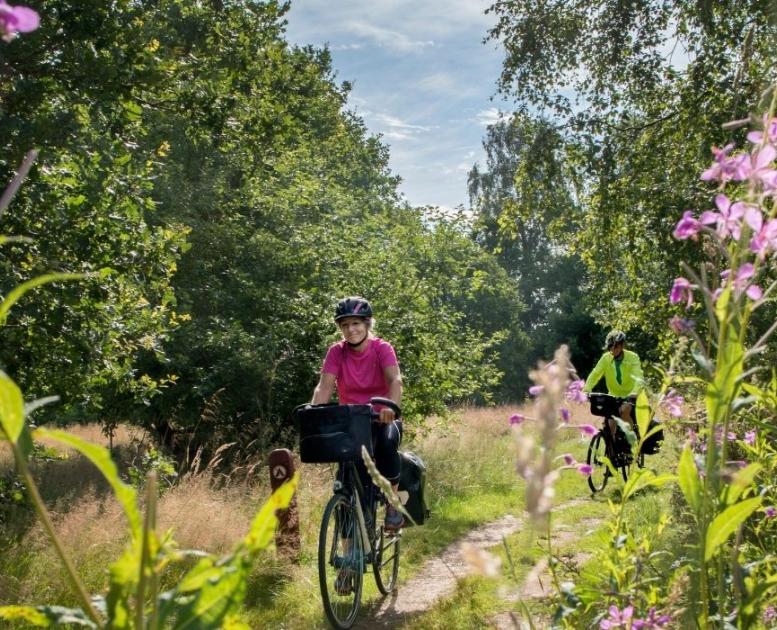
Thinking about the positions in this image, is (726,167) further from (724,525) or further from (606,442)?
(606,442)

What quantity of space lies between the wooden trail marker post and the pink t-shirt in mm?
1271

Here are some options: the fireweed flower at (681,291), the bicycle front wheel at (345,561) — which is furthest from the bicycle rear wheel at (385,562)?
the fireweed flower at (681,291)

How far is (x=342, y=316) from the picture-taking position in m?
5.99

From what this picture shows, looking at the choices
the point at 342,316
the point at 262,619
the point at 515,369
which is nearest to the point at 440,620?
the point at 262,619

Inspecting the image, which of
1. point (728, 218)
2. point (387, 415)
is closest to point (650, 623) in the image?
point (728, 218)

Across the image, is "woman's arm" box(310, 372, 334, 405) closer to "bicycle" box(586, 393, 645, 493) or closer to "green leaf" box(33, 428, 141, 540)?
"green leaf" box(33, 428, 141, 540)

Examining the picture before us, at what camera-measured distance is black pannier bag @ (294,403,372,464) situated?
5426mm

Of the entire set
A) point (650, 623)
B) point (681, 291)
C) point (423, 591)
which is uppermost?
point (681, 291)

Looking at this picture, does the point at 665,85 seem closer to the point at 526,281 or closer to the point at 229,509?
the point at 229,509

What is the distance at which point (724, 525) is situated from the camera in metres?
1.24

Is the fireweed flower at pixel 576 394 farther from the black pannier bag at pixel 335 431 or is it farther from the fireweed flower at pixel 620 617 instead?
the black pannier bag at pixel 335 431

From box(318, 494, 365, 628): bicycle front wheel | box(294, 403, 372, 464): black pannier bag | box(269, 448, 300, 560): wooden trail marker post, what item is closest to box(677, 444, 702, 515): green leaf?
box(294, 403, 372, 464): black pannier bag

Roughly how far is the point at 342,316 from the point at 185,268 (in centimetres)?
947

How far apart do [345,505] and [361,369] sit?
98cm
